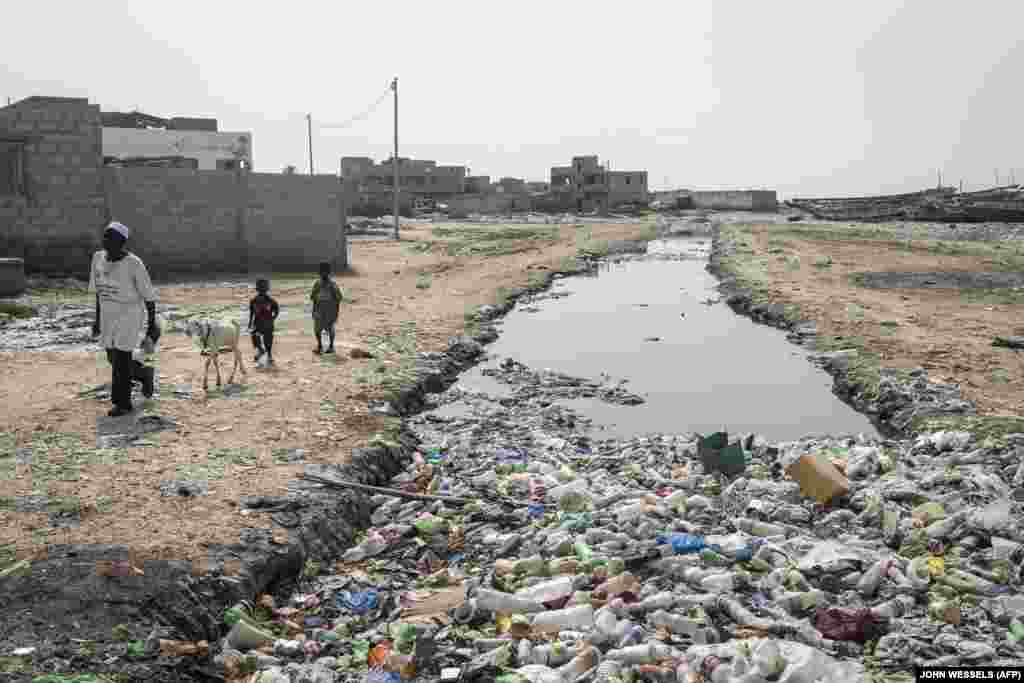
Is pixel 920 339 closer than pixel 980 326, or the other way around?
pixel 920 339

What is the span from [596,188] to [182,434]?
70698 mm

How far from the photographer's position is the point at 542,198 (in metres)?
75.5

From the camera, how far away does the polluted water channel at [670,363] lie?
9.44 metres

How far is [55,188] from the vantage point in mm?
18984

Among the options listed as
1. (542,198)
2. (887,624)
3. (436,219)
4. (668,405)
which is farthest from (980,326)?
(542,198)

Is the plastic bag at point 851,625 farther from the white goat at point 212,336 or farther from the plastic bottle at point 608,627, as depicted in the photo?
the white goat at point 212,336

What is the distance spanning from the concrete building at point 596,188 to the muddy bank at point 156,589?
2778 inches

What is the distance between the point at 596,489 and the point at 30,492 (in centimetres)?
402

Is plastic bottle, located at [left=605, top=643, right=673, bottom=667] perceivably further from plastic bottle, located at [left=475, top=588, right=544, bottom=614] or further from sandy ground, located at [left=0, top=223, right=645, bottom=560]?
sandy ground, located at [left=0, top=223, right=645, bottom=560]

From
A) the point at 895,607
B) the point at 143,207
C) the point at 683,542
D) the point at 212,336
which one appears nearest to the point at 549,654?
the point at 683,542

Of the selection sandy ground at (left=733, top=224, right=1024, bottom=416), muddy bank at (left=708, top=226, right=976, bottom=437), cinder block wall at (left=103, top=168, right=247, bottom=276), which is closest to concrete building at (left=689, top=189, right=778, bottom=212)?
sandy ground at (left=733, top=224, right=1024, bottom=416)

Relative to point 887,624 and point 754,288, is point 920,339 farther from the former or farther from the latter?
point 887,624

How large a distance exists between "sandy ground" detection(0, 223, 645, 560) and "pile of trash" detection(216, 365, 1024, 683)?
0.83 meters

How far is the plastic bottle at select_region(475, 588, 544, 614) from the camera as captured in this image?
14.6ft
